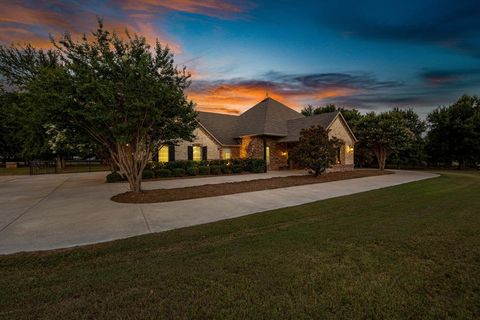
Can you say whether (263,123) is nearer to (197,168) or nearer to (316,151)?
(316,151)

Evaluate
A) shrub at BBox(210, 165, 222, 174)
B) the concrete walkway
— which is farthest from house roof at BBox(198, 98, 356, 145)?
the concrete walkway

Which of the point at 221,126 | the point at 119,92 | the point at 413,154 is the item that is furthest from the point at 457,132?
the point at 119,92

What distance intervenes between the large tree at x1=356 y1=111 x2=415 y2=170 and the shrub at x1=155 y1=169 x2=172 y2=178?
20.8 metres

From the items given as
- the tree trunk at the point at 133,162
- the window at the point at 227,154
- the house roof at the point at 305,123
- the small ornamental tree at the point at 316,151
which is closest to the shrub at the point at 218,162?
the window at the point at 227,154

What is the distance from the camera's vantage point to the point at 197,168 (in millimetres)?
19531

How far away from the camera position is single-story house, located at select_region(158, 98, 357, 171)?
22.8 meters

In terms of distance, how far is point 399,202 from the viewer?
8688 mm

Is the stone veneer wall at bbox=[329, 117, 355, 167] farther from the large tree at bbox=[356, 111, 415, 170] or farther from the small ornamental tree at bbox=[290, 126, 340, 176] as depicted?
the small ornamental tree at bbox=[290, 126, 340, 176]

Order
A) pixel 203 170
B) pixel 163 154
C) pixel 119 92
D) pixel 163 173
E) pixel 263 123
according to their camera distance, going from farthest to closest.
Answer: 1. pixel 263 123
2. pixel 163 154
3. pixel 203 170
4. pixel 163 173
5. pixel 119 92

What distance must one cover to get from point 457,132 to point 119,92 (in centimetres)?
3673

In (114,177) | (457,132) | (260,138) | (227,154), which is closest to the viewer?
(114,177)

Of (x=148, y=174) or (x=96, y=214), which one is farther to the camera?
(x=148, y=174)

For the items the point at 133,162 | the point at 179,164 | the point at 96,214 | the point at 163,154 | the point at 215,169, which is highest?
the point at 163,154

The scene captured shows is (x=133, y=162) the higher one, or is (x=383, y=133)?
(x=383, y=133)
